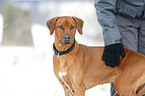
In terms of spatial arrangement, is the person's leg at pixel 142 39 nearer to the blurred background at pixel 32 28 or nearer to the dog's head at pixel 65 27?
the dog's head at pixel 65 27

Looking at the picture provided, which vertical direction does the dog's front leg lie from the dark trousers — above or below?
below

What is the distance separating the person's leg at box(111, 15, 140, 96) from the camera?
221 centimetres

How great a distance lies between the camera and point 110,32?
2104 millimetres

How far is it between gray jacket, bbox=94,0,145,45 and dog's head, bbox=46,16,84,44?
28cm

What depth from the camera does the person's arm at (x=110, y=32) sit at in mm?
2082

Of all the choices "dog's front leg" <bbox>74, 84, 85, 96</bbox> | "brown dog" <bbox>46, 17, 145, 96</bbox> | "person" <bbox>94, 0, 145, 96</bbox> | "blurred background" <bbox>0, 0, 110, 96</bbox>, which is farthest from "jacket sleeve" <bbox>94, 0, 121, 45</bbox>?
"blurred background" <bbox>0, 0, 110, 96</bbox>

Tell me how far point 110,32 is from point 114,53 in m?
0.23

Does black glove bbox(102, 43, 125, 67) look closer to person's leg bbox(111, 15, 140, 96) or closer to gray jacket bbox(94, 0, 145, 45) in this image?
gray jacket bbox(94, 0, 145, 45)

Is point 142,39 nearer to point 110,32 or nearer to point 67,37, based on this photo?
point 110,32

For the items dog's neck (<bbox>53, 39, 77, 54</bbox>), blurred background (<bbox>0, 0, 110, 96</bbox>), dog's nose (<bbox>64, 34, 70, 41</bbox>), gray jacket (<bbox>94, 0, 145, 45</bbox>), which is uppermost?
gray jacket (<bbox>94, 0, 145, 45</bbox>)

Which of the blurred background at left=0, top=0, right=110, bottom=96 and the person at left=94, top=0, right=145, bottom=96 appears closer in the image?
the person at left=94, top=0, right=145, bottom=96

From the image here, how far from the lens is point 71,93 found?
7.50ft

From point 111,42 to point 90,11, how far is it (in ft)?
17.4

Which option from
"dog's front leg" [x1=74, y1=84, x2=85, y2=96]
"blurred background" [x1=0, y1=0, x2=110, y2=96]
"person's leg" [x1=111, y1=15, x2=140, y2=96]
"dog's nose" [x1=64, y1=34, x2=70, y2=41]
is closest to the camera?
"dog's nose" [x1=64, y1=34, x2=70, y2=41]
